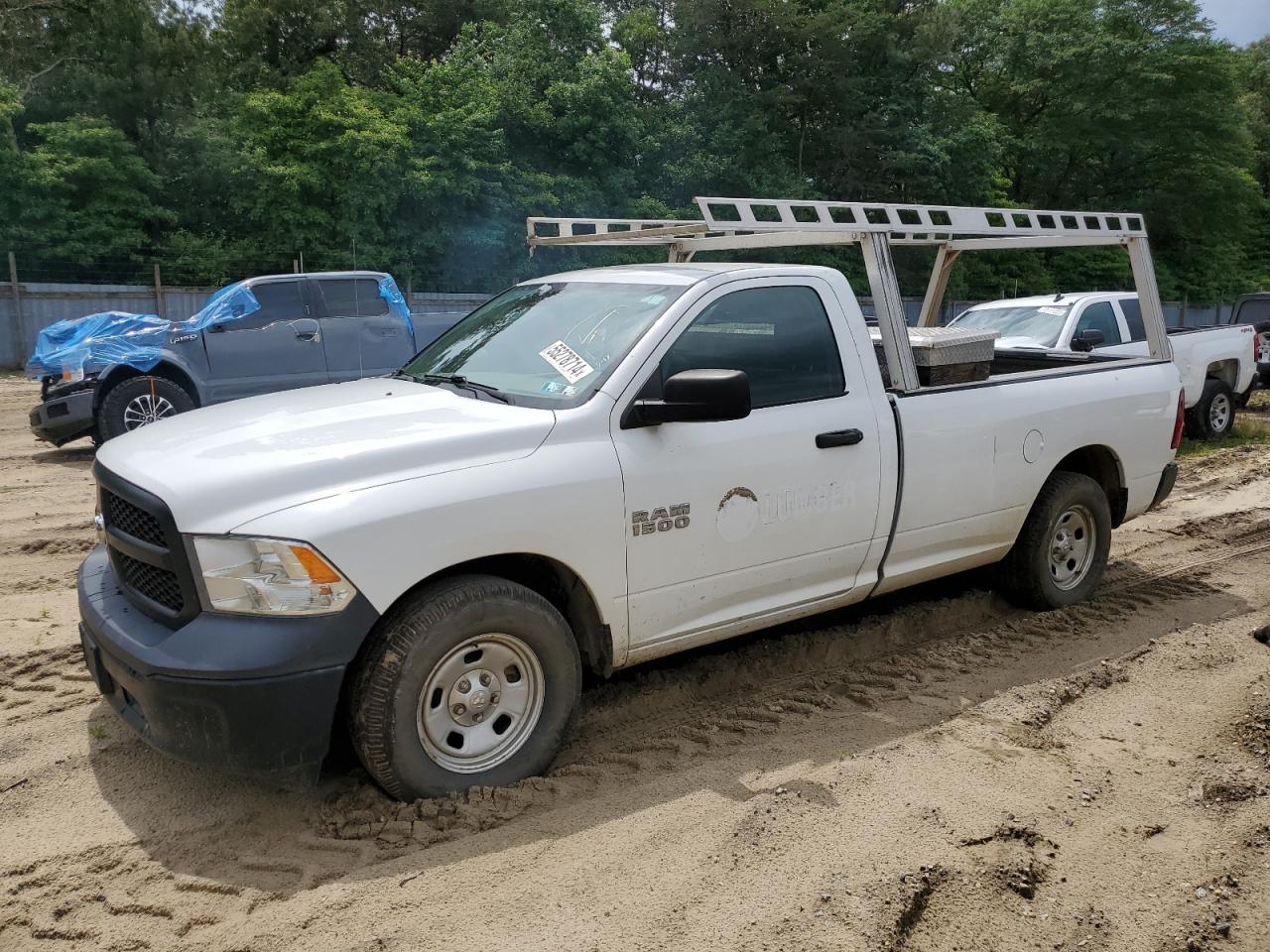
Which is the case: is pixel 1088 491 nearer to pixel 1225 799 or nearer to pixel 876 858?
pixel 1225 799

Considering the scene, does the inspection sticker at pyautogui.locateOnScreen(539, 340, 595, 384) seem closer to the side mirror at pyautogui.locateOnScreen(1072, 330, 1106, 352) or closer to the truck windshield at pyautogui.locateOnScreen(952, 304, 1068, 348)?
the truck windshield at pyautogui.locateOnScreen(952, 304, 1068, 348)

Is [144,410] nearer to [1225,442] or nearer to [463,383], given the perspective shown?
[463,383]

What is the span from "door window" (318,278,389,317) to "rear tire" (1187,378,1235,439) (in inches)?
385

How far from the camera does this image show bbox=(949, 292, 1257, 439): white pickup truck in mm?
11031

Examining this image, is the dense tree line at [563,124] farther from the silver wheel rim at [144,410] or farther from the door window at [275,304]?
the silver wheel rim at [144,410]

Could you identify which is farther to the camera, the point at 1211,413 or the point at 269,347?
the point at 1211,413

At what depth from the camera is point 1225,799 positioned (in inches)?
148

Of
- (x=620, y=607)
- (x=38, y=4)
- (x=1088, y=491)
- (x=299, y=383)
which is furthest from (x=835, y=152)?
(x=620, y=607)

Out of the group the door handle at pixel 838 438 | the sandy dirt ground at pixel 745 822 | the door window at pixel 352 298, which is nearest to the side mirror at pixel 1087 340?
the sandy dirt ground at pixel 745 822

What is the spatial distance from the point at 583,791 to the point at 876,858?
1.06m

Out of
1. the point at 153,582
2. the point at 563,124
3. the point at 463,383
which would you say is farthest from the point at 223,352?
the point at 563,124

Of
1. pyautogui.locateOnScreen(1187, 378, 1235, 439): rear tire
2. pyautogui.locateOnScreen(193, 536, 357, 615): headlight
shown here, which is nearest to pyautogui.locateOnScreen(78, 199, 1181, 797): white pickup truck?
pyautogui.locateOnScreen(193, 536, 357, 615): headlight

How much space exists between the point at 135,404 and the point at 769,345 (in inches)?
323

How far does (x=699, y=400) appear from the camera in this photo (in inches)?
147
